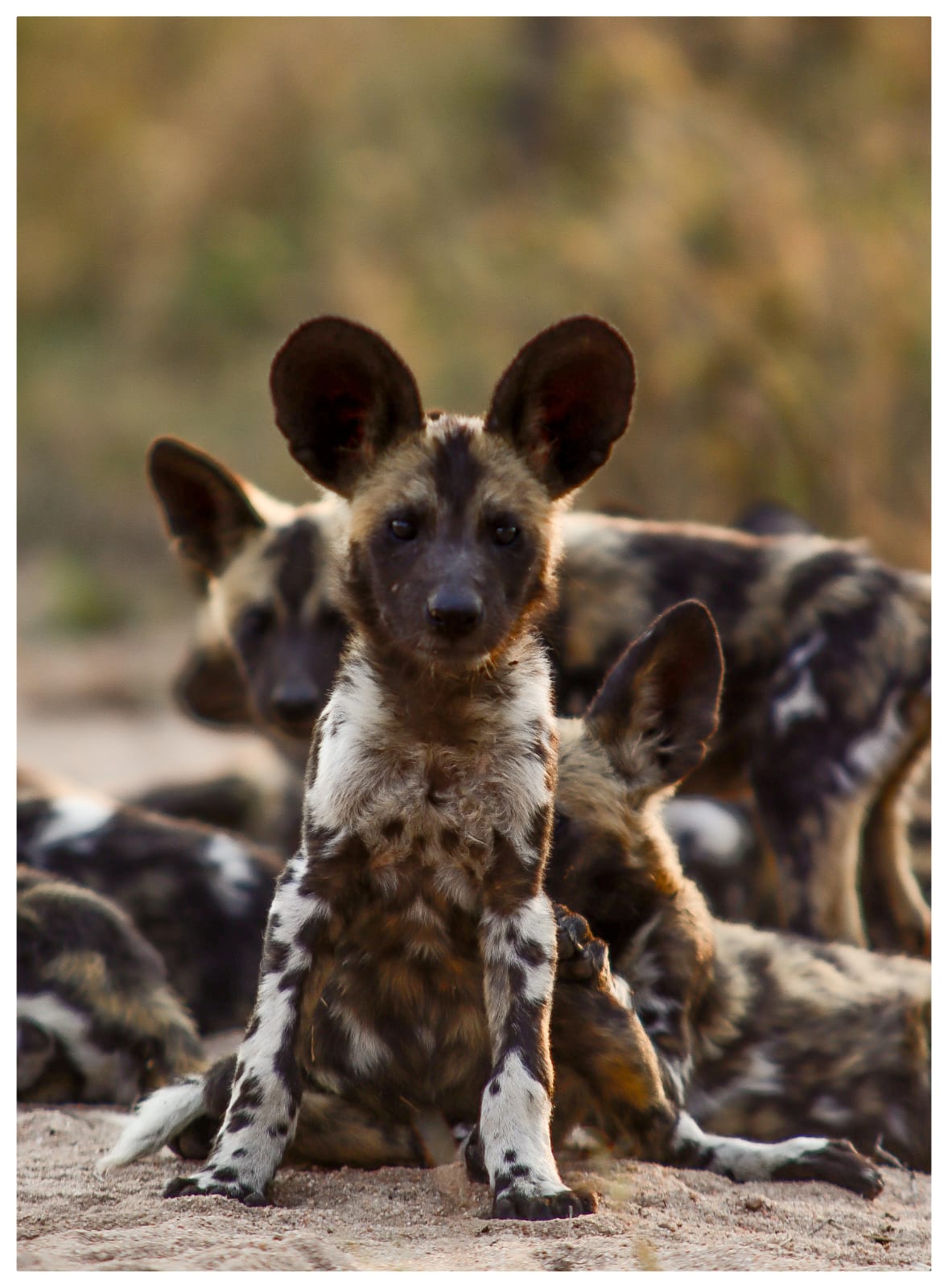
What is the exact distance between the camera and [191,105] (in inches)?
515

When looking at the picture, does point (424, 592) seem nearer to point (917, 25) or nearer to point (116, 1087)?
point (116, 1087)

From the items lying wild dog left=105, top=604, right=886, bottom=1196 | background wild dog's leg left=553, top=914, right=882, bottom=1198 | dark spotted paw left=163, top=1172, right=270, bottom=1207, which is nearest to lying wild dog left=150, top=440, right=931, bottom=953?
lying wild dog left=105, top=604, right=886, bottom=1196

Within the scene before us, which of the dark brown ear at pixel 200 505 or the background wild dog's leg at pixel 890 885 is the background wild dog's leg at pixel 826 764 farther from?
the dark brown ear at pixel 200 505

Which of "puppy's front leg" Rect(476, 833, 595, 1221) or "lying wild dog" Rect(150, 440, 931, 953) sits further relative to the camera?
"lying wild dog" Rect(150, 440, 931, 953)

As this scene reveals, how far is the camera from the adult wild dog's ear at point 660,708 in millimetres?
3350

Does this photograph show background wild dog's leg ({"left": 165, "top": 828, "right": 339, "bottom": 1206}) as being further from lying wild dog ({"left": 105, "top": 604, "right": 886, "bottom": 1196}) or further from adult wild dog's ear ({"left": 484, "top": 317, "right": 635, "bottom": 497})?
adult wild dog's ear ({"left": 484, "top": 317, "right": 635, "bottom": 497})

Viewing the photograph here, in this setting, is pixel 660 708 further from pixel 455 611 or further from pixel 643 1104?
pixel 455 611

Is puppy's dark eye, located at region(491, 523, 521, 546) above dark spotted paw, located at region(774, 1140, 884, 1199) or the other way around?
above

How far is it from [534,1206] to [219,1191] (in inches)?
19.3

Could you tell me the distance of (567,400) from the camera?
283 cm

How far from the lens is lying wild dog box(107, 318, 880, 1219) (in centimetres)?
258

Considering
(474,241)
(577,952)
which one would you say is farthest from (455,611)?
(474,241)

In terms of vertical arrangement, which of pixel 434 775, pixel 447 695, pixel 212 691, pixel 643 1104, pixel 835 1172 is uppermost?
pixel 212 691

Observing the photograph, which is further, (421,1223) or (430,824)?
Result: (430,824)
